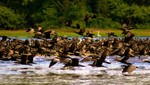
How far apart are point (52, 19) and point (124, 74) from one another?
222ft

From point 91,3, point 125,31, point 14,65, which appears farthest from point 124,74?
point 91,3

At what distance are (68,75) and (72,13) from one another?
67.9 metres

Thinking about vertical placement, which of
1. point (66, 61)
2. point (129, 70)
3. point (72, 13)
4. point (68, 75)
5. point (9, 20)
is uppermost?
point (72, 13)

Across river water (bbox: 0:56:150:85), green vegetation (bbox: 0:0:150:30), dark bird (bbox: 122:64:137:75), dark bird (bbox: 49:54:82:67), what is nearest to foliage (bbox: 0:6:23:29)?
green vegetation (bbox: 0:0:150:30)

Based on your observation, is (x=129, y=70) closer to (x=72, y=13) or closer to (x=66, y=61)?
(x=66, y=61)

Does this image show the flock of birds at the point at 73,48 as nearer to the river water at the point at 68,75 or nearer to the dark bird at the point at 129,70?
the river water at the point at 68,75

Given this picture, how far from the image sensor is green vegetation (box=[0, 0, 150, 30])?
98.8 m

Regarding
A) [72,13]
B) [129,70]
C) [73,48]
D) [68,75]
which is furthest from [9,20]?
[68,75]

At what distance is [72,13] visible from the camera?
100 metres

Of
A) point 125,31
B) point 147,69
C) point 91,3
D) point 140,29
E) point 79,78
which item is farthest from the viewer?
point 91,3

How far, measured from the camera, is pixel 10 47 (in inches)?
1719

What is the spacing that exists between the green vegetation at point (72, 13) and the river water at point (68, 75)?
196ft

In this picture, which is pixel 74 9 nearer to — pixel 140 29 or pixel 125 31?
pixel 140 29

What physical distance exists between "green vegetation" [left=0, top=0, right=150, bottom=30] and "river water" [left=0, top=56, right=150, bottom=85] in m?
59.7
